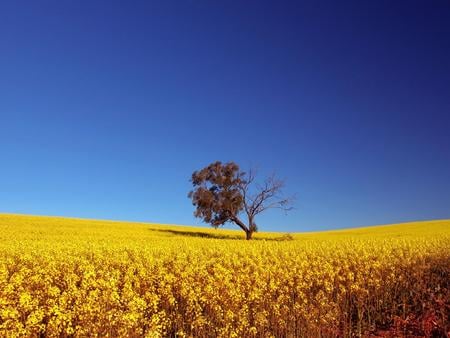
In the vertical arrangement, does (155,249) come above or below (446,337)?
above

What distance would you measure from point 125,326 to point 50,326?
1.42m

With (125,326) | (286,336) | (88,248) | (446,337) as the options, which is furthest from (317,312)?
(88,248)

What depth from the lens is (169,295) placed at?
11469 mm

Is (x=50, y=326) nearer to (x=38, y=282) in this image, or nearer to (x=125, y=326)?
(x=125, y=326)

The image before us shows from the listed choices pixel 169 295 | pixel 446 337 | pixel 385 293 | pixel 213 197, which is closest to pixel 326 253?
pixel 385 293

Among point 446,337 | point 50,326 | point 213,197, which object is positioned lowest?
point 446,337

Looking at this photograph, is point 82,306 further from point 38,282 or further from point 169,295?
point 38,282

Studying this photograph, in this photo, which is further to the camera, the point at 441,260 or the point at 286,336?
the point at 441,260

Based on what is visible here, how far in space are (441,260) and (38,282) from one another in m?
17.7

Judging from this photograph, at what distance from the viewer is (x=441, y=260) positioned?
66.4 feet

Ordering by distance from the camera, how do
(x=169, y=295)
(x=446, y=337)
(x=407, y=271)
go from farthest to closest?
(x=407, y=271) < (x=169, y=295) < (x=446, y=337)

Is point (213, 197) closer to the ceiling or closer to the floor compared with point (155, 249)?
closer to the ceiling

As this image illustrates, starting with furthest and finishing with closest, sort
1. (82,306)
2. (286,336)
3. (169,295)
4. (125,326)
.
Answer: (169,295), (286,336), (82,306), (125,326)

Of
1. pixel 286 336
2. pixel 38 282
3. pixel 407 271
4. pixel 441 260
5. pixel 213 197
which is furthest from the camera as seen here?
pixel 213 197
